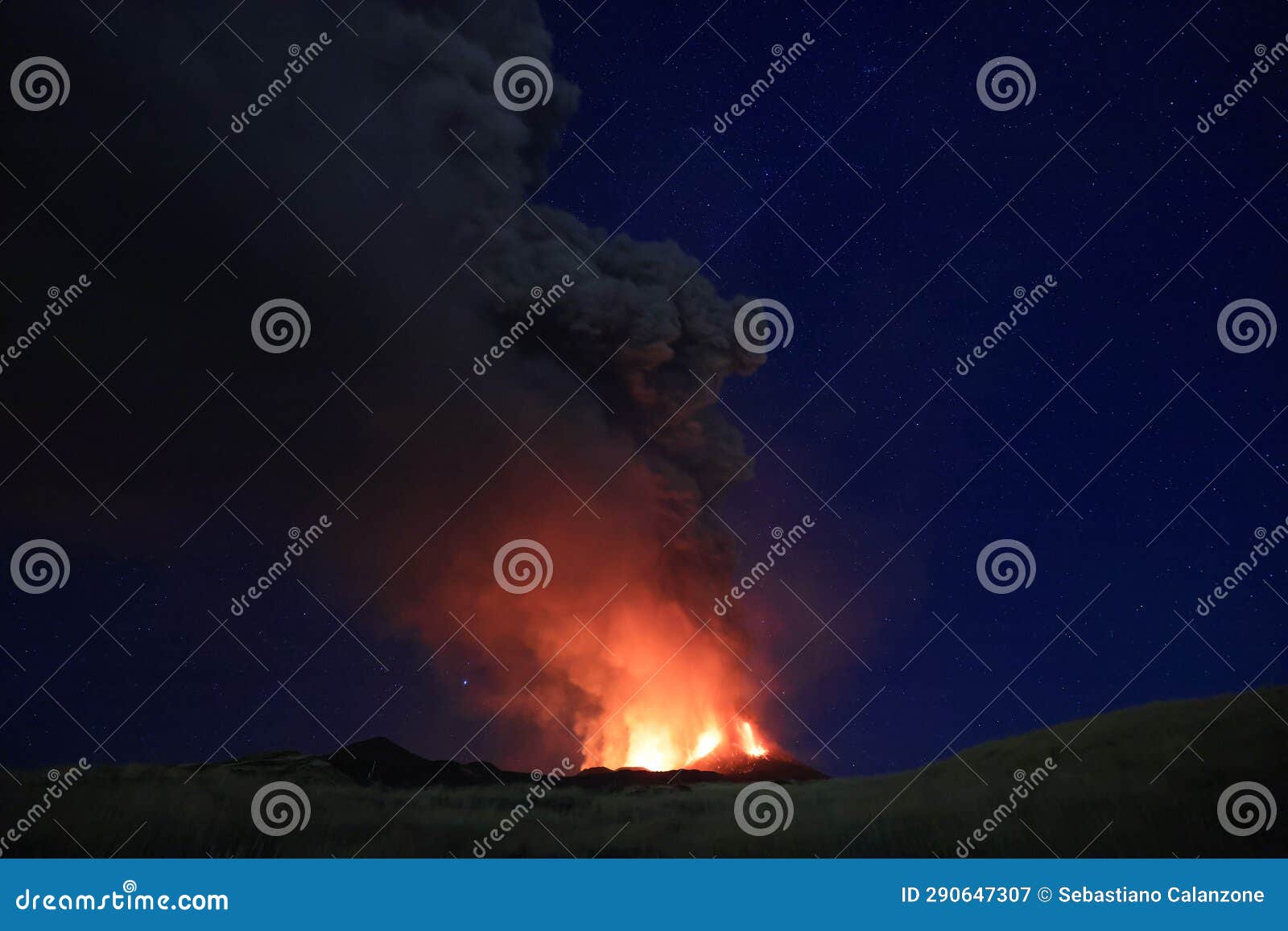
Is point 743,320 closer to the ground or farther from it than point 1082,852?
farther from it

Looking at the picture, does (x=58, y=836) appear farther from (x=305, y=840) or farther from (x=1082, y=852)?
(x=1082, y=852)

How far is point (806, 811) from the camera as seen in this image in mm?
14281

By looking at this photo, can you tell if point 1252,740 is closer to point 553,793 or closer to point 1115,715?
point 1115,715

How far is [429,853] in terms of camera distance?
1265 centimetres

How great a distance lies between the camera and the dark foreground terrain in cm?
1212

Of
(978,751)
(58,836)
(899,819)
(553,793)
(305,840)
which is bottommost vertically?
(58,836)

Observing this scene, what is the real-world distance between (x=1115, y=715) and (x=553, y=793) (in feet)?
37.1

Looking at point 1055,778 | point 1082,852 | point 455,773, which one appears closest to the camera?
point 1082,852

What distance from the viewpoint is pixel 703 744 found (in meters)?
34.6

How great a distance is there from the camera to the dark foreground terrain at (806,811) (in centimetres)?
1212
